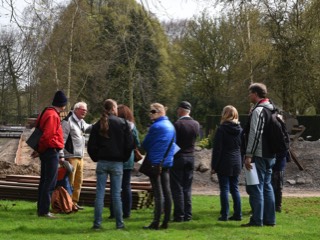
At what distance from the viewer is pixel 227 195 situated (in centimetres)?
930

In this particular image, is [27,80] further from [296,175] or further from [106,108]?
[106,108]

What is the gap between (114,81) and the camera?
139 ft

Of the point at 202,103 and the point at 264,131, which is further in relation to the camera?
the point at 202,103

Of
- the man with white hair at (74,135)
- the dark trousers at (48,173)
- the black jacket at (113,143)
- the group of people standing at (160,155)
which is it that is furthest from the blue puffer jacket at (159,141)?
the man with white hair at (74,135)

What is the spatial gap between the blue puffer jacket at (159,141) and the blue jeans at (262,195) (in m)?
1.26

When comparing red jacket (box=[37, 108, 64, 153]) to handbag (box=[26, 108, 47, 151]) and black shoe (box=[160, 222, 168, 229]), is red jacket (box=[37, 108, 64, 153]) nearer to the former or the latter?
handbag (box=[26, 108, 47, 151])

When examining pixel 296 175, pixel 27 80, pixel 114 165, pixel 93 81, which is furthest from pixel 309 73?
pixel 27 80

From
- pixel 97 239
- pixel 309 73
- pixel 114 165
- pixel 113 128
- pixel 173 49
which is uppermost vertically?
pixel 173 49

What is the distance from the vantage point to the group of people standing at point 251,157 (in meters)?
8.57

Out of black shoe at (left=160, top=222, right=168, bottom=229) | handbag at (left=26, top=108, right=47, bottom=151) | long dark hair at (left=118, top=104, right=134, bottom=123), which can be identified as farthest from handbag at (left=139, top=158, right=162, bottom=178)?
handbag at (left=26, top=108, right=47, bottom=151)

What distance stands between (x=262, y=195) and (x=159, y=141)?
1698 millimetres

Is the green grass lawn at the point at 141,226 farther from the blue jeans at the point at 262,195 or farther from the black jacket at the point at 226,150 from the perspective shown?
the black jacket at the point at 226,150

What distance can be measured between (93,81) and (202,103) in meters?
11.4

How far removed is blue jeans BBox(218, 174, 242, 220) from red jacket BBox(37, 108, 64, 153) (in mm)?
2562
